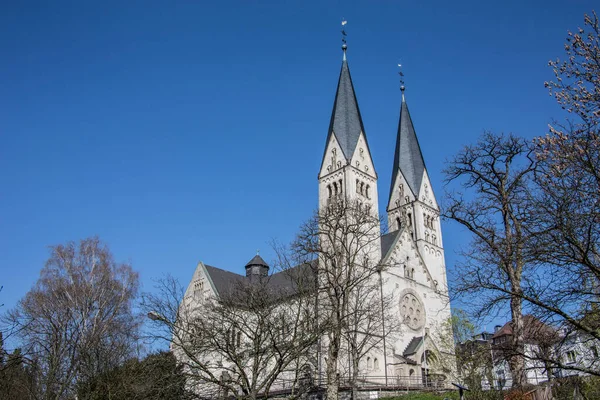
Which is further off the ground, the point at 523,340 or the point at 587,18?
the point at 587,18

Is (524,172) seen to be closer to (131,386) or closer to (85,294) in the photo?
(131,386)

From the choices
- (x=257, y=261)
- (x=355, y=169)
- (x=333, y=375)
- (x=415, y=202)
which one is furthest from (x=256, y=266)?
(x=333, y=375)

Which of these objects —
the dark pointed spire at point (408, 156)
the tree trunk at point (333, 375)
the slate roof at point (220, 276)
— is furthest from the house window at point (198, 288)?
the tree trunk at point (333, 375)

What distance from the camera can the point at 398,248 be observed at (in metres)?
46.0

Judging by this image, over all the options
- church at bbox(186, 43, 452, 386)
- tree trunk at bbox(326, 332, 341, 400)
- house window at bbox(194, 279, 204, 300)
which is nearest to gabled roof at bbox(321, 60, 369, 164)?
church at bbox(186, 43, 452, 386)

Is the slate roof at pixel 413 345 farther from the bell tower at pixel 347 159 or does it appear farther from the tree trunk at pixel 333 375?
the tree trunk at pixel 333 375

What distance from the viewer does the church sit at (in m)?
40.6

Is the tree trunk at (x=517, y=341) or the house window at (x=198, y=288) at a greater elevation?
the house window at (x=198, y=288)

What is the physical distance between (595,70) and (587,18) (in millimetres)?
988

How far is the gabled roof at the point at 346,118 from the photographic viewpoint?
48938 millimetres

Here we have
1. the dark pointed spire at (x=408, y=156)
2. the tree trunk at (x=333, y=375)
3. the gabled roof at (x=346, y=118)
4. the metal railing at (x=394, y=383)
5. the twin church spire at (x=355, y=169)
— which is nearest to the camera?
the tree trunk at (x=333, y=375)

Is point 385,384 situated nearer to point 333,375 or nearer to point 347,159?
point 333,375

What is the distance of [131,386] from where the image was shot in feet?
65.9

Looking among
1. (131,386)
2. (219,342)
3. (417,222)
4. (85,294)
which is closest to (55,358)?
(131,386)
